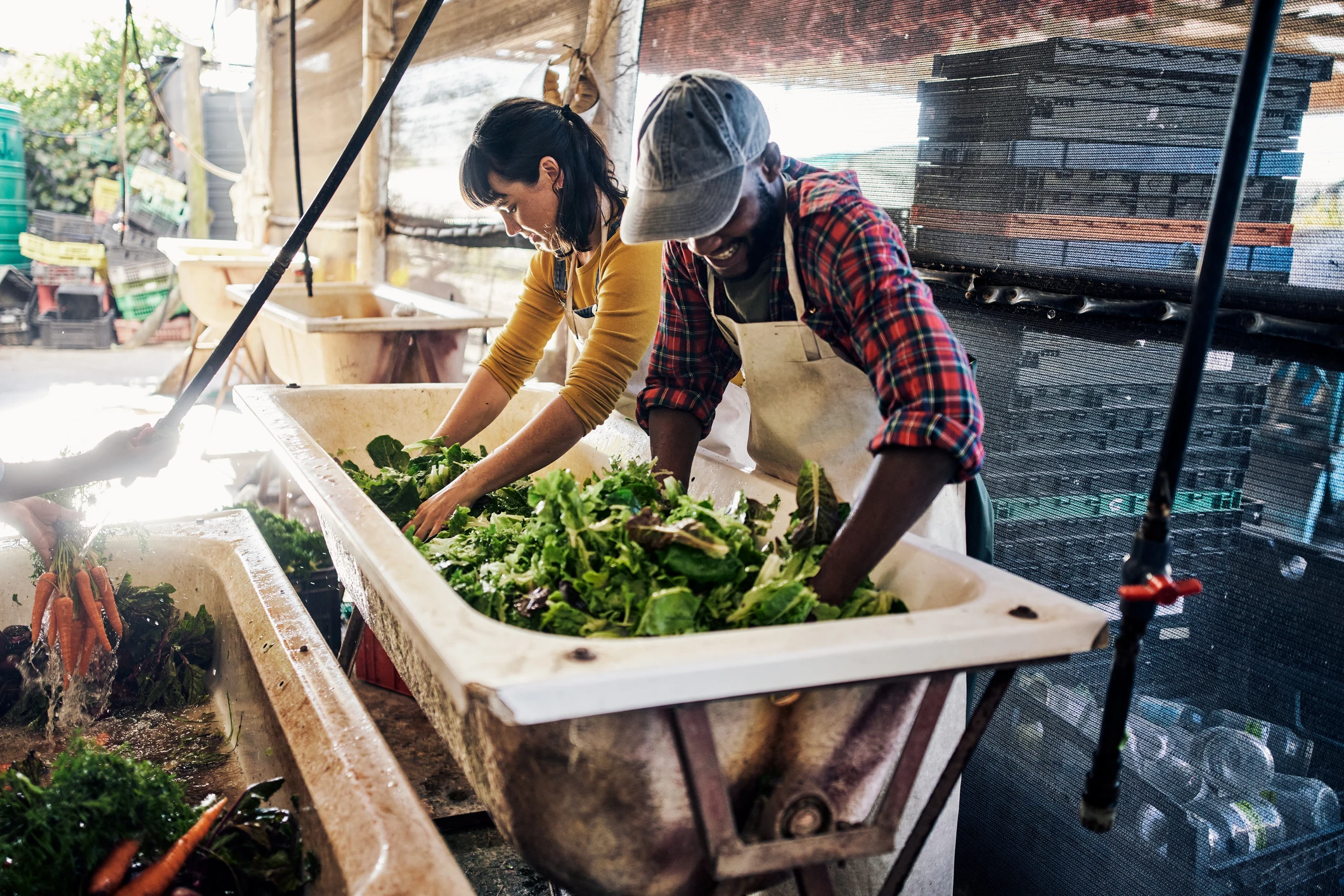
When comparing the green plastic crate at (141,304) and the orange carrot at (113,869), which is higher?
the orange carrot at (113,869)

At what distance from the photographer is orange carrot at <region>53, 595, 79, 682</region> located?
236 cm

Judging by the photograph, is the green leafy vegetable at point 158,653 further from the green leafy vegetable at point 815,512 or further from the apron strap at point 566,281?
→ the green leafy vegetable at point 815,512

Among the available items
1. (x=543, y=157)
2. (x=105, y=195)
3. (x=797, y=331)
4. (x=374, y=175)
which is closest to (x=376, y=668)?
(x=543, y=157)

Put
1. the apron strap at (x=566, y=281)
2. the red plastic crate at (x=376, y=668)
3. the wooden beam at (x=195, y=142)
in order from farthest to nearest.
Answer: the wooden beam at (x=195, y=142)
the red plastic crate at (x=376, y=668)
the apron strap at (x=566, y=281)

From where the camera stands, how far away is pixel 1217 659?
199 centimetres

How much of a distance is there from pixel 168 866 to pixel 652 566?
93 centimetres

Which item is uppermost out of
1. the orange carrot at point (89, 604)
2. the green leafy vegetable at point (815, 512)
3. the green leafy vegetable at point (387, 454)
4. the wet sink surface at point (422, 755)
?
the green leafy vegetable at point (815, 512)

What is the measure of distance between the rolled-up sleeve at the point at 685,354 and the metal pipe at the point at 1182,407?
114cm

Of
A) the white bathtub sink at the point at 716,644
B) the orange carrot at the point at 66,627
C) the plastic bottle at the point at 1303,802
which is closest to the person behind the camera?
the white bathtub sink at the point at 716,644

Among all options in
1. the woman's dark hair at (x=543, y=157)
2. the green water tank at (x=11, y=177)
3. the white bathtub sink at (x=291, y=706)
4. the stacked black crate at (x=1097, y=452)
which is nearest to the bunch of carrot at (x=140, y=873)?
the white bathtub sink at (x=291, y=706)

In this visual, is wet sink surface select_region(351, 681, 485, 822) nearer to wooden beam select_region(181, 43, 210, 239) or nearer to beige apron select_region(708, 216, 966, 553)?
beige apron select_region(708, 216, 966, 553)

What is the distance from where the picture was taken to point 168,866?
1.56 m

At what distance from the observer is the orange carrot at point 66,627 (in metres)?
2.36

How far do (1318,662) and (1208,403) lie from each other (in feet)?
1.75
